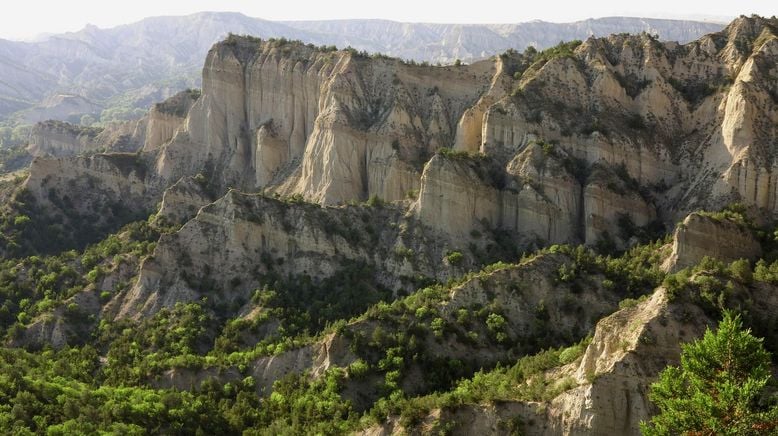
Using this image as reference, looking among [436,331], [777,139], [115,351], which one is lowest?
[115,351]

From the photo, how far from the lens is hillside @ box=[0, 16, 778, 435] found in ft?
158

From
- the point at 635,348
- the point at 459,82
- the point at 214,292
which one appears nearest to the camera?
the point at 635,348

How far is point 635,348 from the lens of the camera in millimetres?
41625

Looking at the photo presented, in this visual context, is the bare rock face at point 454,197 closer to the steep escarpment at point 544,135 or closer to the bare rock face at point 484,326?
the steep escarpment at point 544,135

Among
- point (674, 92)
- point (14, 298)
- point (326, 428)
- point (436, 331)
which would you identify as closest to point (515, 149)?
point (674, 92)

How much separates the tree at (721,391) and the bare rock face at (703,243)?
26522 millimetres

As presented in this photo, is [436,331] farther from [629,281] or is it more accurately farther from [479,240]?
[479,240]

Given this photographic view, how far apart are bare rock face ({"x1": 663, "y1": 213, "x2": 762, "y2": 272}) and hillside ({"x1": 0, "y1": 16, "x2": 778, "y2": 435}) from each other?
0.17 m

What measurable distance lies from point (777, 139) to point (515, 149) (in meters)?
22.4

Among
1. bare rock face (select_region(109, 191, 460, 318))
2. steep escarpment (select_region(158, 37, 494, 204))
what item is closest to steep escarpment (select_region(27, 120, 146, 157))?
steep escarpment (select_region(158, 37, 494, 204))

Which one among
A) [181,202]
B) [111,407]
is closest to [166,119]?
[181,202]

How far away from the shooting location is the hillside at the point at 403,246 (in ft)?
158

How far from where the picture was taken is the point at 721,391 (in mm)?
32062

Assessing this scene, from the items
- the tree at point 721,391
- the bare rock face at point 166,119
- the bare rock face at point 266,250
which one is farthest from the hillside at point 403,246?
the bare rock face at point 166,119
